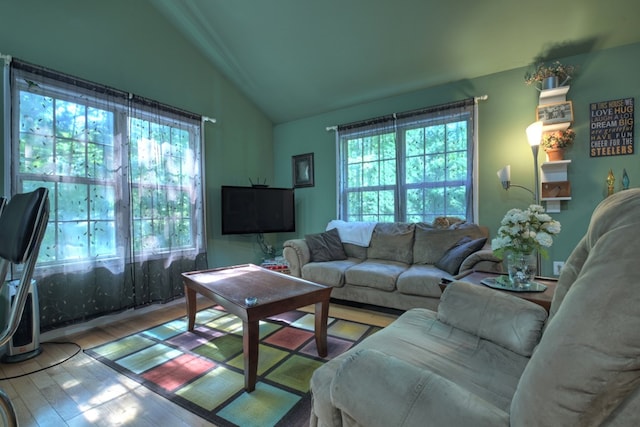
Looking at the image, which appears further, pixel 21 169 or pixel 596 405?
pixel 21 169

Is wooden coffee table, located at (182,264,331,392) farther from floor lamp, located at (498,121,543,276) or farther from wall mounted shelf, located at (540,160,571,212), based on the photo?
wall mounted shelf, located at (540,160,571,212)

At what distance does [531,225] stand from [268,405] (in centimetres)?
172

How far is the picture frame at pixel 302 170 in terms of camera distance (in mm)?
4277

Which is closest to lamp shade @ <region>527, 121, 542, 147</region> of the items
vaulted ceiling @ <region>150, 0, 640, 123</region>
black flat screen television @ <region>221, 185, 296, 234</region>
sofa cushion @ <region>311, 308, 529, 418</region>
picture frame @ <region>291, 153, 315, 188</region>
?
vaulted ceiling @ <region>150, 0, 640, 123</region>

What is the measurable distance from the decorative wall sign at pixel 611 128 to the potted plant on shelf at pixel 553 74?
36 centimetres

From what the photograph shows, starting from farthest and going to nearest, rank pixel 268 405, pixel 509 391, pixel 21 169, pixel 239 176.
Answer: pixel 239 176
pixel 21 169
pixel 268 405
pixel 509 391

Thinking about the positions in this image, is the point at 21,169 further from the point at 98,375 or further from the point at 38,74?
the point at 98,375

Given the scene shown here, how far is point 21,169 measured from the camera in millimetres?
2180

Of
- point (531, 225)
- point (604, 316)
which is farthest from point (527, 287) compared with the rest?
point (604, 316)

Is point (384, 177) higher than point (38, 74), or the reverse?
point (38, 74)

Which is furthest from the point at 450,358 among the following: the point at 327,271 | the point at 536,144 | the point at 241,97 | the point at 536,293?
the point at 241,97

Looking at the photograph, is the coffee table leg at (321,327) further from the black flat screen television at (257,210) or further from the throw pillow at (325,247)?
the black flat screen television at (257,210)

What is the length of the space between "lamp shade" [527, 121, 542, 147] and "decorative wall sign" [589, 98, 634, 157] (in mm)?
516

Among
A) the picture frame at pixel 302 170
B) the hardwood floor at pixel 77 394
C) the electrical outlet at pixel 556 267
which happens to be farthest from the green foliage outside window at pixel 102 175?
the electrical outlet at pixel 556 267
